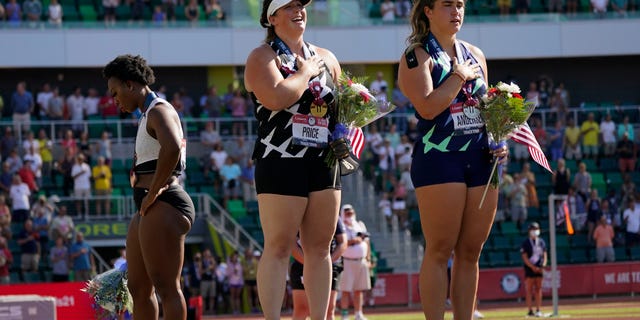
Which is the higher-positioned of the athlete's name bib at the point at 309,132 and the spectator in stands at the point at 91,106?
the spectator in stands at the point at 91,106

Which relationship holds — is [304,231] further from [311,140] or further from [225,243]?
[225,243]

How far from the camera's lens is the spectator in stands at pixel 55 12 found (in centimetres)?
3269

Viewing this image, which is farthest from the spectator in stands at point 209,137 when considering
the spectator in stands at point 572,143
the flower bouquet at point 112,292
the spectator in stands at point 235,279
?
the flower bouquet at point 112,292

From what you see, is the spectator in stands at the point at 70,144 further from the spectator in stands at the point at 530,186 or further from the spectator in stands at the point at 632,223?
the spectator in stands at the point at 632,223

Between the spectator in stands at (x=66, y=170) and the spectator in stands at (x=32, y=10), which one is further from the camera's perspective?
the spectator in stands at (x=32, y=10)

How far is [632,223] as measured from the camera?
2828 centimetres

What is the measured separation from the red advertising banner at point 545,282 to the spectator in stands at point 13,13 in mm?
12209

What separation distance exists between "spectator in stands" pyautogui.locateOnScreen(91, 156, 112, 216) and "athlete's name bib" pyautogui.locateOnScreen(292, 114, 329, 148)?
19.2 metres

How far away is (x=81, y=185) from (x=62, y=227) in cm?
181

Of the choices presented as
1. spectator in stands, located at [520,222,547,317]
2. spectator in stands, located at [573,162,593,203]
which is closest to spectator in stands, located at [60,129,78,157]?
spectator in stands, located at [520,222,547,317]

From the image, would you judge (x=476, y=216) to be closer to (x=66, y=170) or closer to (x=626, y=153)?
(x=66, y=170)

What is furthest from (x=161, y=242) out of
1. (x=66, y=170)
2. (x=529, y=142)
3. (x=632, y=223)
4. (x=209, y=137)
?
(x=632, y=223)

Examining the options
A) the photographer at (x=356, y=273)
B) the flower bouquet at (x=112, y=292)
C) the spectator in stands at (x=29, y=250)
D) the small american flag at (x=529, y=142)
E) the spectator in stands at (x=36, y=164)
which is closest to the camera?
the small american flag at (x=529, y=142)

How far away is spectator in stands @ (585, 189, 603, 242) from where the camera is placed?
28234 millimetres
